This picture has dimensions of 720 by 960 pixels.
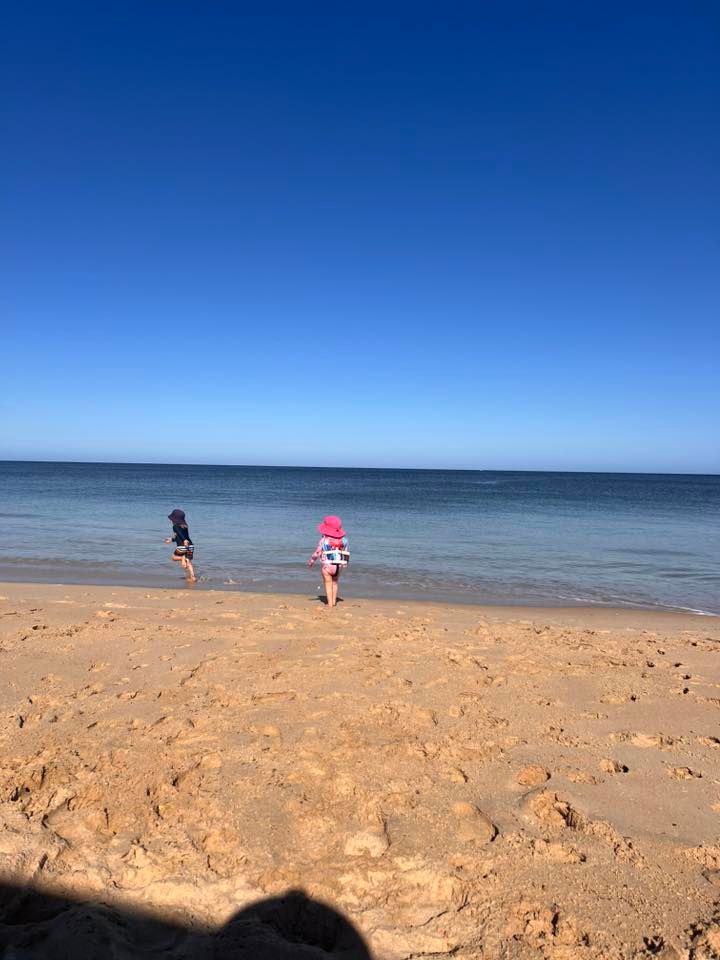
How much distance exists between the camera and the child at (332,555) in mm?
8945

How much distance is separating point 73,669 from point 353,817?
3.36 metres

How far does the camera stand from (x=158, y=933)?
7.69 ft

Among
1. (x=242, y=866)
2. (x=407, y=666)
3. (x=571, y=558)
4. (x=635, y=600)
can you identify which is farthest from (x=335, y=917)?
(x=571, y=558)

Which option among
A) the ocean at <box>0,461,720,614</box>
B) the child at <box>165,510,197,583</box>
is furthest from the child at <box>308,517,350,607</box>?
the child at <box>165,510,197,583</box>

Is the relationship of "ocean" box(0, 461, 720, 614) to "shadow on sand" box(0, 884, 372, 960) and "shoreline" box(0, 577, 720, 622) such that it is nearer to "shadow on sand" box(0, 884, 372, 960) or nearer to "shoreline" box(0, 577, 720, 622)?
"shoreline" box(0, 577, 720, 622)

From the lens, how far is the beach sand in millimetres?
2402

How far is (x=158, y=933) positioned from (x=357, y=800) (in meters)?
1.21

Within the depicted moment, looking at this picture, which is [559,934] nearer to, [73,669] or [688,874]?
[688,874]

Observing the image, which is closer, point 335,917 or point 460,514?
point 335,917

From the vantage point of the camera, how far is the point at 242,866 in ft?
8.96

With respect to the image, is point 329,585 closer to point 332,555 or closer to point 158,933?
point 332,555

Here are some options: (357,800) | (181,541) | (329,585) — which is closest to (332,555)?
(329,585)

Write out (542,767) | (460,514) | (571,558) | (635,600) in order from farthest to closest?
(460,514), (571,558), (635,600), (542,767)

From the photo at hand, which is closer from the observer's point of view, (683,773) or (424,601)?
(683,773)
